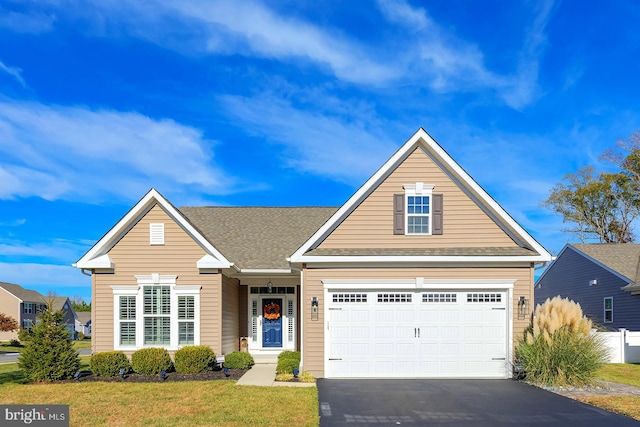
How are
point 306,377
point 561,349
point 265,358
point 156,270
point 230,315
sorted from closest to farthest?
1. point 561,349
2. point 306,377
3. point 156,270
4. point 230,315
5. point 265,358

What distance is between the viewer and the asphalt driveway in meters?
9.38

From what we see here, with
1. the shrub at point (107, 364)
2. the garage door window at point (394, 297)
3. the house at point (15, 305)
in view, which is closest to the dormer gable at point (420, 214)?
the garage door window at point (394, 297)

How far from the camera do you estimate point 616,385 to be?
13.4m

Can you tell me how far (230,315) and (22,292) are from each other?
52715 millimetres

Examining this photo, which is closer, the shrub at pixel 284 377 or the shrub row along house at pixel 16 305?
the shrub at pixel 284 377

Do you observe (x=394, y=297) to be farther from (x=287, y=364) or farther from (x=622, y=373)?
(x=622, y=373)

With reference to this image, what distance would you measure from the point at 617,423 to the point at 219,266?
11.0 m

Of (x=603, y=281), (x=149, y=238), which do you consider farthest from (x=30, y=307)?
(x=603, y=281)

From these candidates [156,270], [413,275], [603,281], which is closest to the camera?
[413,275]

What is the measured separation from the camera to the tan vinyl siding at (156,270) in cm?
1577

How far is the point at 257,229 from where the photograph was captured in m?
20.6

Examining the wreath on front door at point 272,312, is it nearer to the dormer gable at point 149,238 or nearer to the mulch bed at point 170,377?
the dormer gable at point 149,238

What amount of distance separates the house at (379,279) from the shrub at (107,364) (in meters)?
0.93

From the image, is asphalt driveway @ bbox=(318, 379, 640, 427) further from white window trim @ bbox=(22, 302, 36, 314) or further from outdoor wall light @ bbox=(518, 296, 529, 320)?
white window trim @ bbox=(22, 302, 36, 314)
